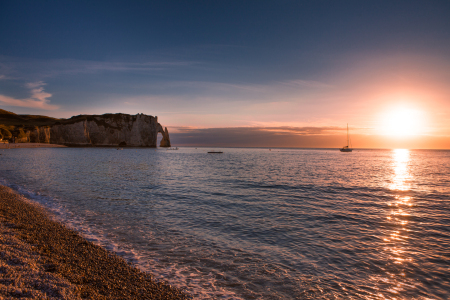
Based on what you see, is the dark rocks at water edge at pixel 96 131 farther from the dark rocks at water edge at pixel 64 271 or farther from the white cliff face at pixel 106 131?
the dark rocks at water edge at pixel 64 271

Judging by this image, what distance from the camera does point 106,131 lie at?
428 ft

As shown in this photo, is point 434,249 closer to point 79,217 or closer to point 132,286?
point 132,286

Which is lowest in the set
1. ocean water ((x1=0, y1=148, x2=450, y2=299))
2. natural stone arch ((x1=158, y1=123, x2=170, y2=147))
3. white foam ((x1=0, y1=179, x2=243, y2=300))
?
ocean water ((x1=0, y1=148, x2=450, y2=299))

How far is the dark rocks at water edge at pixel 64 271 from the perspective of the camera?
405 centimetres

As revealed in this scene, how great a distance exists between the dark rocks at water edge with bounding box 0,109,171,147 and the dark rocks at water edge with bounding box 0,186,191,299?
129m

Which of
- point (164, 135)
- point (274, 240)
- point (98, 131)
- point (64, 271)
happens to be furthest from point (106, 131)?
point (64, 271)

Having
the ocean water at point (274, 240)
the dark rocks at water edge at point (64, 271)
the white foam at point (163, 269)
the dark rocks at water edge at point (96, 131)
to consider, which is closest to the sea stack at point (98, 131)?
the dark rocks at water edge at point (96, 131)

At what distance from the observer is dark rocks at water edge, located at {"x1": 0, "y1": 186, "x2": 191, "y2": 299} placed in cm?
405

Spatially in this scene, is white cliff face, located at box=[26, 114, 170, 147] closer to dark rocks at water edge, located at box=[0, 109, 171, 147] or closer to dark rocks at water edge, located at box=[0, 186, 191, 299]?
dark rocks at water edge, located at box=[0, 109, 171, 147]

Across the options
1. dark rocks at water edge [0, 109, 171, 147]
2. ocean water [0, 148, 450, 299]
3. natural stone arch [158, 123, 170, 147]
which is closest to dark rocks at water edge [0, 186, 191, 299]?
ocean water [0, 148, 450, 299]

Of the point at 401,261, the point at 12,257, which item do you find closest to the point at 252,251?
the point at 401,261

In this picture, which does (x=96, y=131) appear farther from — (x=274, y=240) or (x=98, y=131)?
(x=274, y=240)

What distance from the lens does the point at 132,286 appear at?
189 inches

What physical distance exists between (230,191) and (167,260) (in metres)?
11.1
